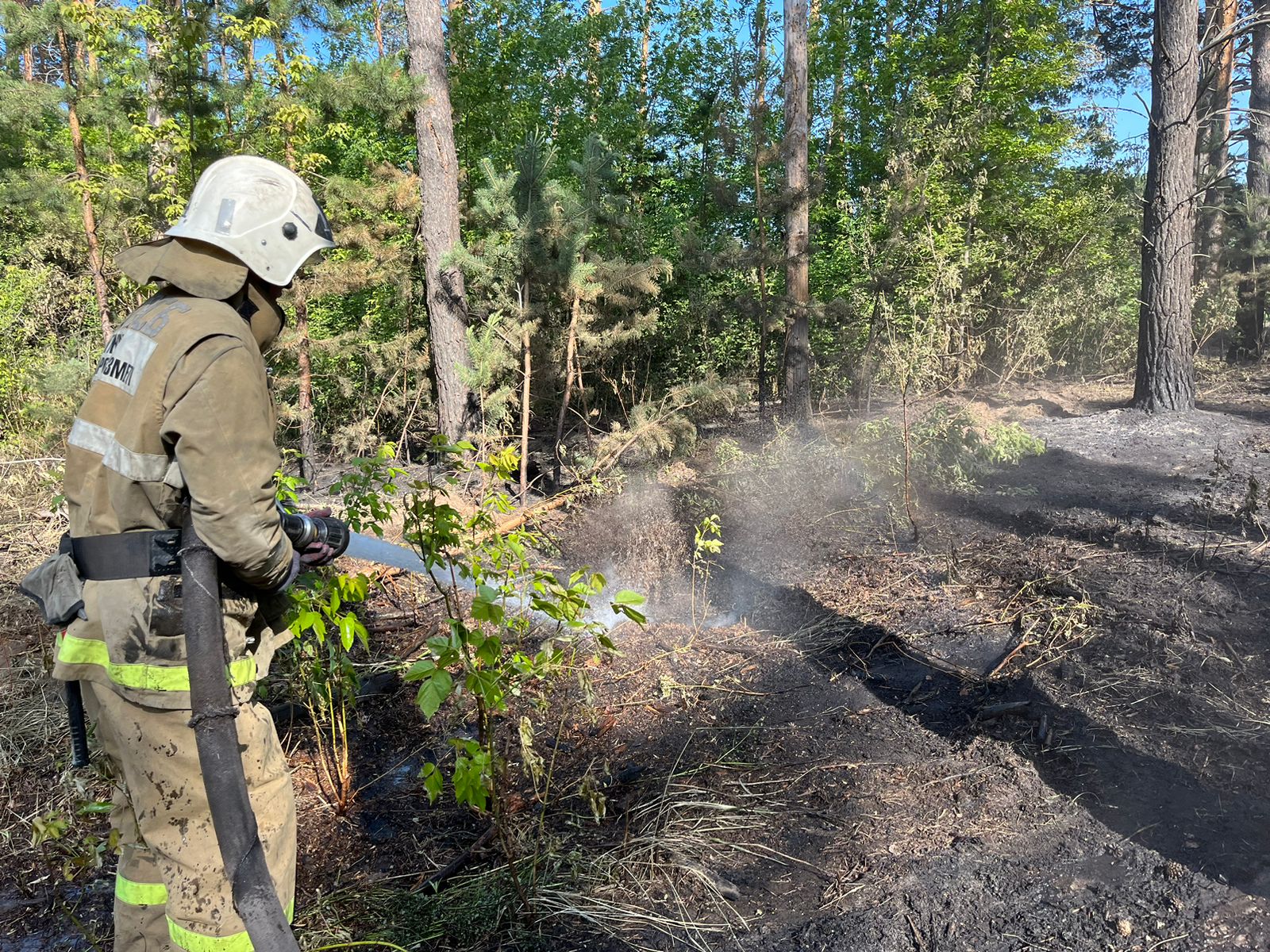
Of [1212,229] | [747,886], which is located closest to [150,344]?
[747,886]

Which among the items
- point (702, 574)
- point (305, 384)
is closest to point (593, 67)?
point (305, 384)

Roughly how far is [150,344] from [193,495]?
0.41 m

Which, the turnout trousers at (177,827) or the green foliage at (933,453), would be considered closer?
the turnout trousers at (177,827)

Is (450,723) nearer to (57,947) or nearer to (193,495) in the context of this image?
(57,947)

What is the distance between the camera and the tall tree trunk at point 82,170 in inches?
332

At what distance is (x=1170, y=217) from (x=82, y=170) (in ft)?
40.3

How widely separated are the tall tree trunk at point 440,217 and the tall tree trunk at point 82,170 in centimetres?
339

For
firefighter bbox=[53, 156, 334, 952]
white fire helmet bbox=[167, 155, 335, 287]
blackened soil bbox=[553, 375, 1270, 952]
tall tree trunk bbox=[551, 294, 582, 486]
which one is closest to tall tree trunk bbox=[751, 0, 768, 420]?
tall tree trunk bbox=[551, 294, 582, 486]

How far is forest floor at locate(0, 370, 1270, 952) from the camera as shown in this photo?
267 centimetres

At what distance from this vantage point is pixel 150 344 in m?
2.06

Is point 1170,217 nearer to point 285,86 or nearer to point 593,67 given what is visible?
point 285,86

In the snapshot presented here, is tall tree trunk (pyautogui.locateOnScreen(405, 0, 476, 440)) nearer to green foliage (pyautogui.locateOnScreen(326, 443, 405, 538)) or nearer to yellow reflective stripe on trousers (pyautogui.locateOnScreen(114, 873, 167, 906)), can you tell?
green foliage (pyautogui.locateOnScreen(326, 443, 405, 538))

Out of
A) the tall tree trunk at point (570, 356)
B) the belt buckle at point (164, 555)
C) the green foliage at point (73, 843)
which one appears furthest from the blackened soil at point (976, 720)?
the tall tree trunk at point (570, 356)

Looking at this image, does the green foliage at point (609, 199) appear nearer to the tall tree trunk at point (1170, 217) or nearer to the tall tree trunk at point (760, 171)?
the tall tree trunk at point (760, 171)
